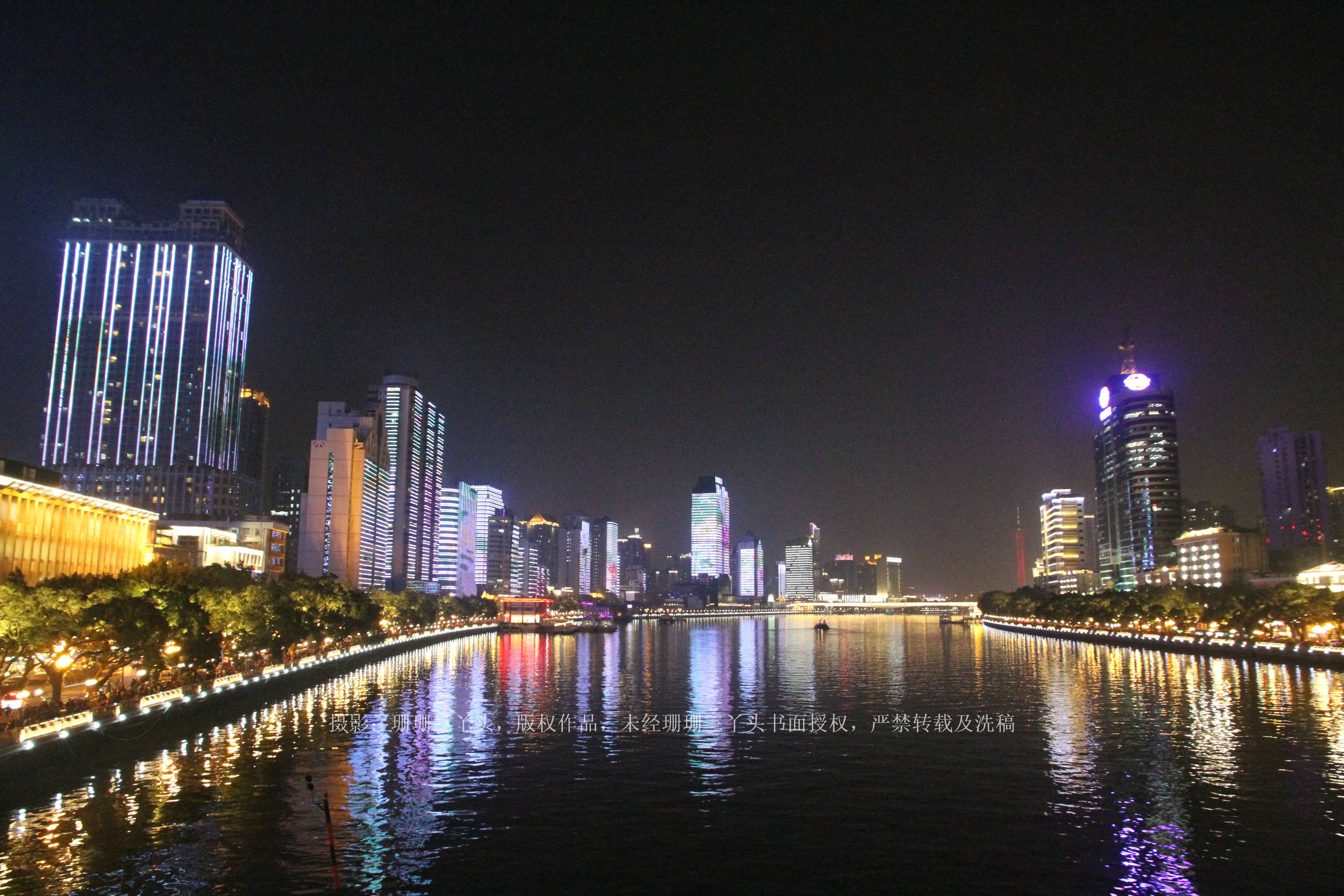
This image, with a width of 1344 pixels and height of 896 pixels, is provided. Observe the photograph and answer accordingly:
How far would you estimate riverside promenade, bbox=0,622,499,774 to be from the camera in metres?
42.2

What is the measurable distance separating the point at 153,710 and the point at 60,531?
1616 inches

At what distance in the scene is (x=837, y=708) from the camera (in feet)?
216

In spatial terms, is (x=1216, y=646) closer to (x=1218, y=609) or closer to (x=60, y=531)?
(x=1218, y=609)

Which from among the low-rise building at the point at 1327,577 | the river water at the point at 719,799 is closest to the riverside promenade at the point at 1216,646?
the low-rise building at the point at 1327,577

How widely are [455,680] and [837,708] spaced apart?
38.5 metres

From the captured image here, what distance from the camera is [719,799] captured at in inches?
1499

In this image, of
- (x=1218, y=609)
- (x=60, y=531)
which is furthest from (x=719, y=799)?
(x=1218, y=609)

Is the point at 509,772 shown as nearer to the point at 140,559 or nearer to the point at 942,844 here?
the point at 942,844

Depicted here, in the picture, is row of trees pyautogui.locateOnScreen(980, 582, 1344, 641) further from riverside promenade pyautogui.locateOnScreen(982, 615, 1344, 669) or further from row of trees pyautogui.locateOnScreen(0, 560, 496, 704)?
row of trees pyautogui.locateOnScreen(0, 560, 496, 704)

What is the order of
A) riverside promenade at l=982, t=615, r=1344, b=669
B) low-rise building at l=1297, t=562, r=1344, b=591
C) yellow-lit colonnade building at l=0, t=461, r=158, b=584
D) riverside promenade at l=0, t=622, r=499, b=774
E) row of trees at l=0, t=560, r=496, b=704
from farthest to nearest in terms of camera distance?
low-rise building at l=1297, t=562, r=1344, b=591 < riverside promenade at l=982, t=615, r=1344, b=669 < yellow-lit colonnade building at l=0, t=461, r=158, b=584 < row of trees at l=0, t=560, r=496, b=704 < riverside promenade at l=0, t=622, r=499, b=774

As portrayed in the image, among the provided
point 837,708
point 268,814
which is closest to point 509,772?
point 268,814

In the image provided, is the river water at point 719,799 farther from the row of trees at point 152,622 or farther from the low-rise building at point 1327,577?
the low-rise building at point 1327,577

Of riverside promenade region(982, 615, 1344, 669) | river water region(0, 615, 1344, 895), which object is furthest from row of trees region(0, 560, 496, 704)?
riverside promenade region(982, 615, 1344, 669)

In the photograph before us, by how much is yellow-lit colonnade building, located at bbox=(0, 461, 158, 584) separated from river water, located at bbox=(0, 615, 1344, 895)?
95.9 feet
